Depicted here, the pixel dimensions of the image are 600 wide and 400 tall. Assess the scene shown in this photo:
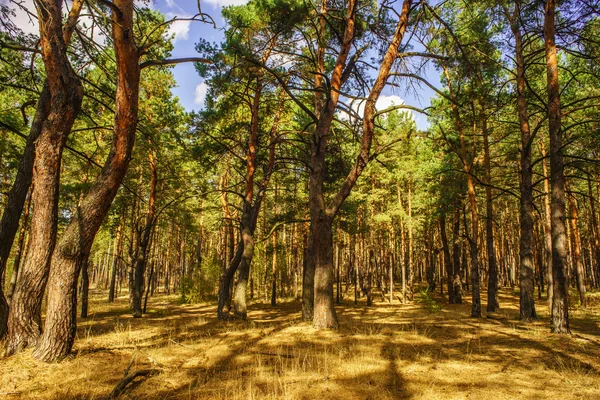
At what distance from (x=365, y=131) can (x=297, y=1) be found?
576 cm

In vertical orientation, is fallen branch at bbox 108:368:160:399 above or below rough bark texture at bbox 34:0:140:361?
below

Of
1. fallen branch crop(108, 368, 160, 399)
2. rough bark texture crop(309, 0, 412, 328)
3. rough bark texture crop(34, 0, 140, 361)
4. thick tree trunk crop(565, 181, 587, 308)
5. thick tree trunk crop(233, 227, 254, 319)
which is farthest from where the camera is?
thick tree trunk crop(565, 181, 587, 308)

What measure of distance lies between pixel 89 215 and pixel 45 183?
1.19 m

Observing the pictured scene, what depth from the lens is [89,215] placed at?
Answer: 17.7 feet

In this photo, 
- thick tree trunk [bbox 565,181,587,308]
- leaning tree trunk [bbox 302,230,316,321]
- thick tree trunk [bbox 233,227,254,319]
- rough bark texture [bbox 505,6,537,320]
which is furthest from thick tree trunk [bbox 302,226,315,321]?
thick tree trunk [bbox 565,181,587,308]

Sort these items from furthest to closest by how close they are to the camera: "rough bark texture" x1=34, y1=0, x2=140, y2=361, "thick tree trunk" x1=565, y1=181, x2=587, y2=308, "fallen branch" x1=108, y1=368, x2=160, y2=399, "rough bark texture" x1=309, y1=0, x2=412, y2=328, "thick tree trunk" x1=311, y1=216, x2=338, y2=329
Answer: "thick tree trunk" x1=565, y1=181, x2=587, y2=308, "thick tree trunk" x1=311, y1=216, x2=338, y2=329, "rough bark texture" x1=309, y1=0, x2=412, y2=328, "rough bark texture" x1=34, y1=0, x2=140, y2=361, "fallen branch" x1=108, y1=368, x2=160, y2=399

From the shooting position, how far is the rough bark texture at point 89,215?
513 centimetres

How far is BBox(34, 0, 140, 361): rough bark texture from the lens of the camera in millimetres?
5129

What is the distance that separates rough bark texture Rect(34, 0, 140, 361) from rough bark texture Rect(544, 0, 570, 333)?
980 cm

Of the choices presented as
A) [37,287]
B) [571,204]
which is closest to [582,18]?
[37,287]

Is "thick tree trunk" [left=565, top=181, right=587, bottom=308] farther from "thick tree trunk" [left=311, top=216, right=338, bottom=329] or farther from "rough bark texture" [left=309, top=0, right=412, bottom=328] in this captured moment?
"thick tree trunk" [left=311, top=216, right=338, bottom=329]

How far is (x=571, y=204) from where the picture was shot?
21578mm

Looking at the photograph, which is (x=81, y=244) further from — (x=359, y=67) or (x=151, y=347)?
(x=359, y=67)

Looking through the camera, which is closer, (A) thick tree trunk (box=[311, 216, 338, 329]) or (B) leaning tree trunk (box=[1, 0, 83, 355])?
(B) leaning tree trunk (box=[1, 0, 83, 355])
